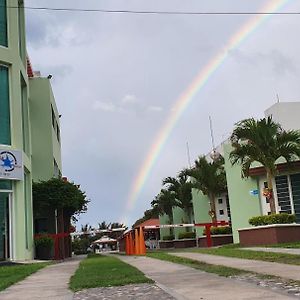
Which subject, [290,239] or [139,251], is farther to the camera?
[139,251]

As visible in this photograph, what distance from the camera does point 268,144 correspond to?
24.3 meters

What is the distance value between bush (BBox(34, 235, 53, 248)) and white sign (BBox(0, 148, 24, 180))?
4553 mm

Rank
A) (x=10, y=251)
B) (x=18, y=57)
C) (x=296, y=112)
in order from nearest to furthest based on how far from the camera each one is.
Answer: (x=10, y=251), (x=18, y=57), (x=296, y=112)

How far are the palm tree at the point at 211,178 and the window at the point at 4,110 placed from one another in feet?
54.7

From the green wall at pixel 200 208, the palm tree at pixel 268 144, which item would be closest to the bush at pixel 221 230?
the green wall at pixel 200 208

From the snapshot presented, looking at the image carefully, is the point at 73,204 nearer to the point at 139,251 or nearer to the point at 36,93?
the point at 139,251

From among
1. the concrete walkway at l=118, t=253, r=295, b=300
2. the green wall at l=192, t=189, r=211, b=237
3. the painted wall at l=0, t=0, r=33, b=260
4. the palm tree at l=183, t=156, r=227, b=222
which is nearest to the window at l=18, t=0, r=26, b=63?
the painted wall at l=0, t=0, r=33, b=260

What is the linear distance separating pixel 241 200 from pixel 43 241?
10.9 m

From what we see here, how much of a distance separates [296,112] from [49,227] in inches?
670

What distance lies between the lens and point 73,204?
3048cm

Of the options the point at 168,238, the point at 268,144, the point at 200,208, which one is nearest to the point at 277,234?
the point at 268,144

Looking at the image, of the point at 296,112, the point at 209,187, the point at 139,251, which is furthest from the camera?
the point at 209,187

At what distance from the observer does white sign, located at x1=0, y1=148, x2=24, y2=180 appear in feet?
75.9

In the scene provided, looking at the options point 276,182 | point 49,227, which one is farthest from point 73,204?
point 276,182
